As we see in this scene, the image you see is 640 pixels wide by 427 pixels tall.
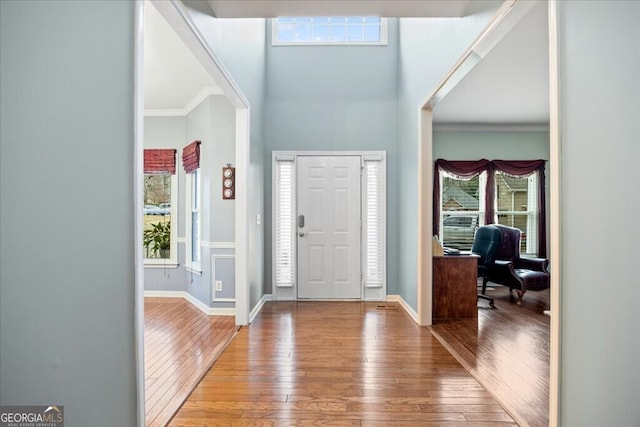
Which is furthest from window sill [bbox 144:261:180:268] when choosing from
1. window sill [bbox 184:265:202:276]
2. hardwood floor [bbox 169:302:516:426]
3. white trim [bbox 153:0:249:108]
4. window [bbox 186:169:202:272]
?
white trim [bbox 153:0:249:108]

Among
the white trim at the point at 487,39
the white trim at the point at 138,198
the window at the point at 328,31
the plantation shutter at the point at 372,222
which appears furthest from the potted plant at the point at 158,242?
the white trim at the point at 487,39

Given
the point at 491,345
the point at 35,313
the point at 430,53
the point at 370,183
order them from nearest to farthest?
the point at 35,313 → the point at 491,345 → the point at 430,53 → the point at 370,183

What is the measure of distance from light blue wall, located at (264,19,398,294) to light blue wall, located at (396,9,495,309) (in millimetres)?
184

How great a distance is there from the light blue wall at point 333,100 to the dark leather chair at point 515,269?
1.55 meters

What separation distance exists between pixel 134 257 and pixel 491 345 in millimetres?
3025

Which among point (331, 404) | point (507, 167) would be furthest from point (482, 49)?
point (507, 167)

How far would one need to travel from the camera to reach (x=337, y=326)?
12.6ft

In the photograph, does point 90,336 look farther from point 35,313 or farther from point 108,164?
point 108,164

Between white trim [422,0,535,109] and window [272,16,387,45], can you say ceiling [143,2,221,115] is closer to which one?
window [272,16,387,45]

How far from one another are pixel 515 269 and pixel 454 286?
1524 millimetres

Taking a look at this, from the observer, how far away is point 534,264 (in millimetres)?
5008

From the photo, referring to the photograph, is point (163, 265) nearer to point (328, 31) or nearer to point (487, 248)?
point (328, 31)

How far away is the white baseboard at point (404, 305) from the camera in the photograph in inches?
161

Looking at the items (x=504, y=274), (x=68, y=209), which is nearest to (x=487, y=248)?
(x=504, y=274)
